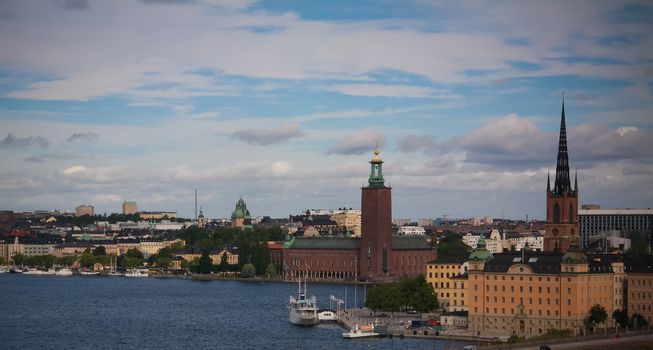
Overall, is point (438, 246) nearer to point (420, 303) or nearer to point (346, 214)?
point (420, 303)

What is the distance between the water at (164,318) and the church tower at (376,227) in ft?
17.8

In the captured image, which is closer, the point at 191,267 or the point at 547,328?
the point at 547,328

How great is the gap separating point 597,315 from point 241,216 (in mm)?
129967

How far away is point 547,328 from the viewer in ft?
183

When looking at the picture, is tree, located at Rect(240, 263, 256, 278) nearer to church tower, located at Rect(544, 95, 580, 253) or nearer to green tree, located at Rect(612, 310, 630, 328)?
church tower, located at Rect(544, 95, 580, 253)

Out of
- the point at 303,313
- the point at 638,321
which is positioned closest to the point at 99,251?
the point at 303,313

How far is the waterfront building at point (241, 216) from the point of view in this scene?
7146 inches

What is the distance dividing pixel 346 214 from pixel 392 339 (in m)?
136

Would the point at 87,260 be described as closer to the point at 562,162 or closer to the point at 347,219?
the point at 347,219

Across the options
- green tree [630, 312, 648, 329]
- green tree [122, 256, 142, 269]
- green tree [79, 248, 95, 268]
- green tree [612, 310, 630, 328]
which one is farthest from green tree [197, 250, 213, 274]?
green tree [612, 310, 630, 328]

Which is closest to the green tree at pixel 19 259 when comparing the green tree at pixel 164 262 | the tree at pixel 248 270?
the green tree at pixel 164 262

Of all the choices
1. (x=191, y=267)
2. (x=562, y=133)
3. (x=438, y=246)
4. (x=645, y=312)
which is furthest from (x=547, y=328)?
(x=191, y=267)

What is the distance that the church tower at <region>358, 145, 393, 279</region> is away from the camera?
10819 cm

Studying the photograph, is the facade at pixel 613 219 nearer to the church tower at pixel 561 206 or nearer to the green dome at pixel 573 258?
the church tower at pixel 561 206
